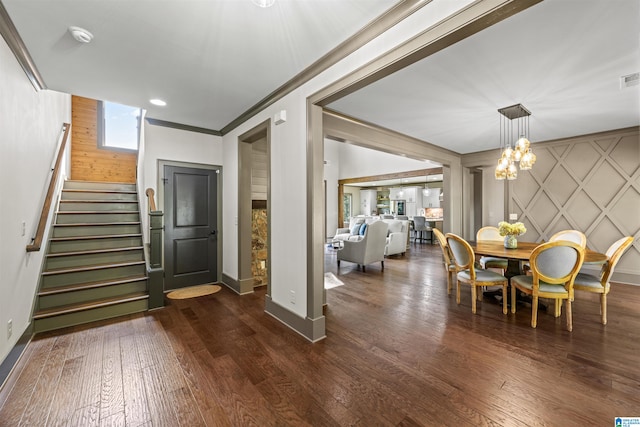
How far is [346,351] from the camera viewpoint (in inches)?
94.8

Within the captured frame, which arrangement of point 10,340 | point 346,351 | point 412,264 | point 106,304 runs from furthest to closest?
1. point 412,264
2. point 106,304
3. point 346,351
4. point 10,340

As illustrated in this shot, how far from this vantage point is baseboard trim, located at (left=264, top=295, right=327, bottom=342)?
2598 millimetres

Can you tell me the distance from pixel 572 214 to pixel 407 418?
18.9ft

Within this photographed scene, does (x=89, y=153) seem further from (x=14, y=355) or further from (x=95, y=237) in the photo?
(x=14, y=355)

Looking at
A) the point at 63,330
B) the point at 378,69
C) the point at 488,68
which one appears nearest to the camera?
the point at 378,69

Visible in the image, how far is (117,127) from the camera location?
6.25m

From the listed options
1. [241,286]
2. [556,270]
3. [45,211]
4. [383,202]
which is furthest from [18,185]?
[383,202]

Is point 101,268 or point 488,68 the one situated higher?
point 488,68

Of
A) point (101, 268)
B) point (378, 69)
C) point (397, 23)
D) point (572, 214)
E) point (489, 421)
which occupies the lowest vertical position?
point (489, 421)

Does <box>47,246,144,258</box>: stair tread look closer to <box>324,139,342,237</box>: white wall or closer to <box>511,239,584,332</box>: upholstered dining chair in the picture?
<box>511,239,584,332</box>: upholstered dining chair

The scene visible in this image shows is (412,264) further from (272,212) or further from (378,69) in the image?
(378,69)

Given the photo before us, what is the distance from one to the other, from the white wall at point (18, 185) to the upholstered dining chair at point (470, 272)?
4.55m

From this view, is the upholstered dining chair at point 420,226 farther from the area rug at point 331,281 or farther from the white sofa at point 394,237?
the area rug at point 331,281

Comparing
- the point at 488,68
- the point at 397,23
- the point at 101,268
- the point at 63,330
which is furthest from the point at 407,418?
the point at 101,268
